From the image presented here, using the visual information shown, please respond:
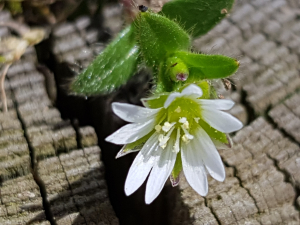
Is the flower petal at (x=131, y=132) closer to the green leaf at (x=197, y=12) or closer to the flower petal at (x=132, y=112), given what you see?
the flower petal at (x=132, y=112)

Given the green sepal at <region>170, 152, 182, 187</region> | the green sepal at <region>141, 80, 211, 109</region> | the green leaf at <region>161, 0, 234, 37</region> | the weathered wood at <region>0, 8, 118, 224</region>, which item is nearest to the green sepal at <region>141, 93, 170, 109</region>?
the green sepal at <region>141, 80, 211, 109</region>

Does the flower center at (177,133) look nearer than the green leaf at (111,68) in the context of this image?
Yes

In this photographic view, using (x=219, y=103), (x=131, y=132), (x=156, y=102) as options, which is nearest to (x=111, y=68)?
(x=156, y=102)

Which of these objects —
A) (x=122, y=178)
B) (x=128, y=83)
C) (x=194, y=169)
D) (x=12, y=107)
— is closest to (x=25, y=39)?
(x=12, y=107)

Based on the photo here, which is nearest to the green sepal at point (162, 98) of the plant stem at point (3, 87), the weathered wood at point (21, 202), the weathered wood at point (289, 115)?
the weathered wood at point (289, 115)

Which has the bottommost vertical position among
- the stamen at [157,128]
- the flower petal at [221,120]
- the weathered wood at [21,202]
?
the weathered wood at [21,202]

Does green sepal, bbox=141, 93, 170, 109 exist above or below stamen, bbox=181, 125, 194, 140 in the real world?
above

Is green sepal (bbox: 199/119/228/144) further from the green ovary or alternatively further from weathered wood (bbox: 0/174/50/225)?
weathered wood (bbox: 0/174/50/225)
